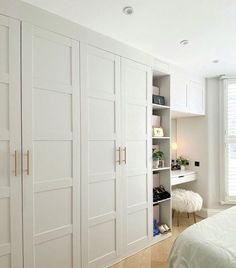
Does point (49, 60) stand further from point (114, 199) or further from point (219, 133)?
point (219, 133)

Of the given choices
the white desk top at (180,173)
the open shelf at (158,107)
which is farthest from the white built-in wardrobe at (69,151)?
the white desk top at (180,173)

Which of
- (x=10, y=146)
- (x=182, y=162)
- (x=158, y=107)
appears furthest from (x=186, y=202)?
(x=10, y=146)

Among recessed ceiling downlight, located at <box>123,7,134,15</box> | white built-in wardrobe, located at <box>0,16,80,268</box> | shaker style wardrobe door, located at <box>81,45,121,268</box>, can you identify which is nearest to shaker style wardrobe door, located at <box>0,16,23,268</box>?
white built-in wardrobe, located at <box>0,16,80,268</box>

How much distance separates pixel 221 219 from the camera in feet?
6.39

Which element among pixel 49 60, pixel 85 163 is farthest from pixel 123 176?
pixel 49 60

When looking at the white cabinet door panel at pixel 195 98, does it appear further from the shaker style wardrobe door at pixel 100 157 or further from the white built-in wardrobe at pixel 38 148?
the white built-in wardrobe at pixel 38 148

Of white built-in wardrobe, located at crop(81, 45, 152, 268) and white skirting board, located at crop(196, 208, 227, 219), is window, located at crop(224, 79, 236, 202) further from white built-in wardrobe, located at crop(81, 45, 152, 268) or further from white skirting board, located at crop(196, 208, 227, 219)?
white built-in wardrobe, located at crop(81, 45, 152, 268)

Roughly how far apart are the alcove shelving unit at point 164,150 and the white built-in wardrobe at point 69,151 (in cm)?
46

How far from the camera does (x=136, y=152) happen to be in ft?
8.84

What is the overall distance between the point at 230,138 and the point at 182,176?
106cm

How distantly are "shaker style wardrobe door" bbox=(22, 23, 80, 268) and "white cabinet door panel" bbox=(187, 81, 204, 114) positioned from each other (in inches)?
82.6

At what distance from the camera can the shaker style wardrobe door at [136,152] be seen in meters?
2.57

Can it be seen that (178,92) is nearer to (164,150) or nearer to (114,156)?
(164,150)

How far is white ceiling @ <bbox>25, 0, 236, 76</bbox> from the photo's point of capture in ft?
6.04
